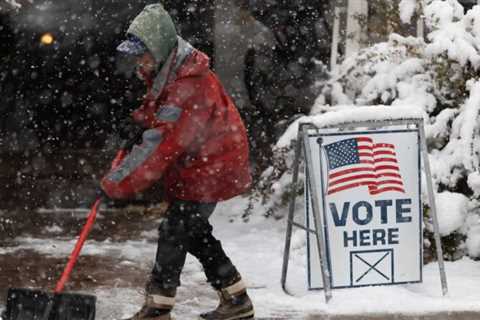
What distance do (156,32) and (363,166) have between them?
1658 mm

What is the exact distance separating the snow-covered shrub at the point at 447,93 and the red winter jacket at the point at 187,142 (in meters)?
2.42

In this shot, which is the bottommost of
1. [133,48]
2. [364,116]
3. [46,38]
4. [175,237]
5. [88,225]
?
[175,237]

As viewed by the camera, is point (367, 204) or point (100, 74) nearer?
point (367, 204)

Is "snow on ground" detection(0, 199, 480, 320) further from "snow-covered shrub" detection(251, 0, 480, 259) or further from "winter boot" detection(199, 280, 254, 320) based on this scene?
"snow-covered shrub" detection(251, 0, 480, 259)

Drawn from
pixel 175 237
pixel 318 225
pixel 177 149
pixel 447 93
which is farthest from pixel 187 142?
pixel 447 93

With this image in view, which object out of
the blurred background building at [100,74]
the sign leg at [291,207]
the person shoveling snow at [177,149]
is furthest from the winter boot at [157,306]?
the blurred background building at [100,74]

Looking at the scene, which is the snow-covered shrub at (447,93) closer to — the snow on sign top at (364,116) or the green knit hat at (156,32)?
the snow on sign top at (364,116)

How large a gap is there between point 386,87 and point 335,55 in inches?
61.8

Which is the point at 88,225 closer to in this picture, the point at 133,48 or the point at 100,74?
the point at 133,48

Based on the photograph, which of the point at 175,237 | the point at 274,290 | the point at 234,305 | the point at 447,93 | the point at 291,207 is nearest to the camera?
the point at 175,237

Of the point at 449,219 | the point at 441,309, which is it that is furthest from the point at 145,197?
the point at 441,309

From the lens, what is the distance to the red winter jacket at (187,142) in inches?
198

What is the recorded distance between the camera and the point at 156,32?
16.8 ft

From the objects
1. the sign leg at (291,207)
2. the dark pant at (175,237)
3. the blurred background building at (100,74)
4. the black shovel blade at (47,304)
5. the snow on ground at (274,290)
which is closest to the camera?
the black shovel blade at (47,304)
